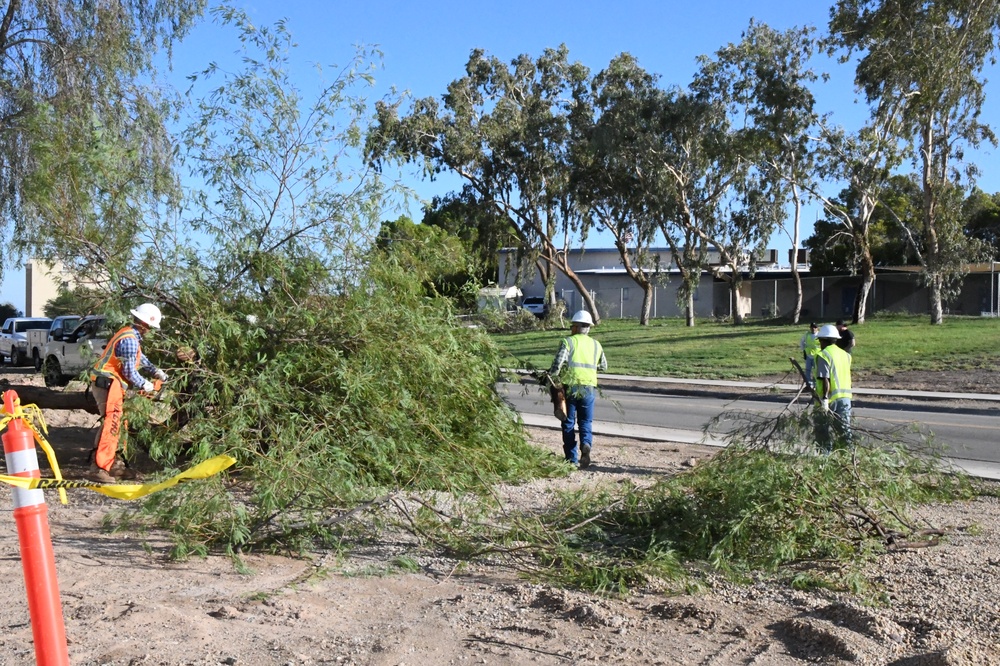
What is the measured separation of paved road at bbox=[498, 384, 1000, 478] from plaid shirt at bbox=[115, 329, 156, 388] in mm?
3598

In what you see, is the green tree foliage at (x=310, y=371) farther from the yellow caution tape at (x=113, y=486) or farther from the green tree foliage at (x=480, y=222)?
the green tree foliage at (x=480, y=222)

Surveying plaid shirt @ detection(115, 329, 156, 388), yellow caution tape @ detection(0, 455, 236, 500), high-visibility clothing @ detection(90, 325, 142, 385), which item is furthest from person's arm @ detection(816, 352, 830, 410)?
yellow caution tape @ detection(0, 455, 236, 500)

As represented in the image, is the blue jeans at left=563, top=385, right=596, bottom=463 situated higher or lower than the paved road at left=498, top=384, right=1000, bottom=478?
higher

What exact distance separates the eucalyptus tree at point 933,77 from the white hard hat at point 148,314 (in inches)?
1084

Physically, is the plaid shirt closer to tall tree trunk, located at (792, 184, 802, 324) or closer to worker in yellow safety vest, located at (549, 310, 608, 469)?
worker in yellow safety vest, located at (549, 310, 608, 469)

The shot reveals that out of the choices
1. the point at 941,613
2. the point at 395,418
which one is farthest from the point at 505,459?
the point at 941,613

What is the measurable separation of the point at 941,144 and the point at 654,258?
45.1ft

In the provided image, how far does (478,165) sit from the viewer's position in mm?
44531

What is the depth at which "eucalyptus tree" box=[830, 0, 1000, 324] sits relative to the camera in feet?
97.7

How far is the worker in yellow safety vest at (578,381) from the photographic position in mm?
10188

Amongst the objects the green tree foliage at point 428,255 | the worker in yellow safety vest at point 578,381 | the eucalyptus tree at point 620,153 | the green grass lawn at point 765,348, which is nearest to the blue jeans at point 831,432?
the worker in yellow safety vest at point 578,381

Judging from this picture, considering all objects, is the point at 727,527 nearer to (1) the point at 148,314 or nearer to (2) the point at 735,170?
(1) the point at 148,314

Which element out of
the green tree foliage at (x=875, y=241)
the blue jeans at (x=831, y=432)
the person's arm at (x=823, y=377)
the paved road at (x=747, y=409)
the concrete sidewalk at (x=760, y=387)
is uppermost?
the green tree foliage at (x=875, y=241)

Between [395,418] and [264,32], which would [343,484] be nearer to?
[395,418]
